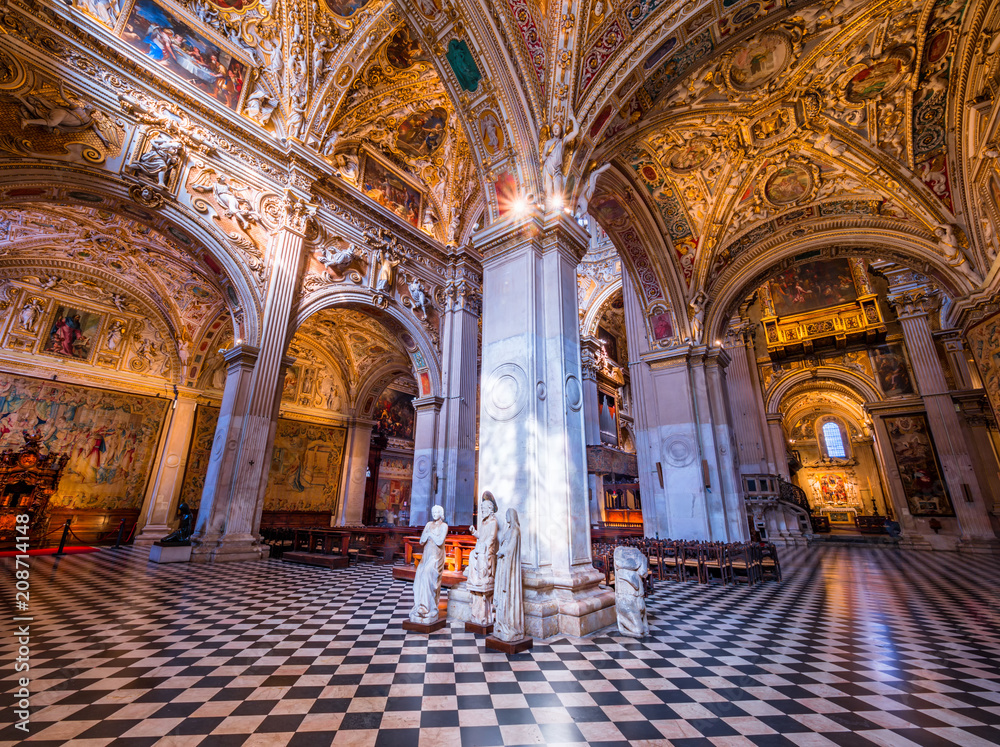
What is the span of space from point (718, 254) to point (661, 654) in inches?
392

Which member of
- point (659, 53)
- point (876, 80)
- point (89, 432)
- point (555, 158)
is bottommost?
point (89, 432)

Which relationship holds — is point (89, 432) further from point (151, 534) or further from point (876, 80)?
point (876, 80)

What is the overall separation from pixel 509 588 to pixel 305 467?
15174 mm

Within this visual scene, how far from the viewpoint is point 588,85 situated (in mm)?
6094

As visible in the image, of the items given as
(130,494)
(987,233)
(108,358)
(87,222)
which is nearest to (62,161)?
(87,222)

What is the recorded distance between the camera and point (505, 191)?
237 inches

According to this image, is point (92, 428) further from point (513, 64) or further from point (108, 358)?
point (513, 64)

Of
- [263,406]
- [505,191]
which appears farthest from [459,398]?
[505,191]

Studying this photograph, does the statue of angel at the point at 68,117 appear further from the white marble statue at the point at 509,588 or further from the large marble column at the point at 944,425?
the large marble column at the point at 944,425

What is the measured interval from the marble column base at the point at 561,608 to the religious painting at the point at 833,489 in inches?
1228

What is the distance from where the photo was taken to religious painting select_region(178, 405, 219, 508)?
524 inches

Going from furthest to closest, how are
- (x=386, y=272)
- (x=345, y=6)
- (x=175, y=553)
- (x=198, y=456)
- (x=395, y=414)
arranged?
(x=395, y=414)
(x=198, y=456)
(x=386, y=272)
(x=345, y=6)
(x=175, y=553)

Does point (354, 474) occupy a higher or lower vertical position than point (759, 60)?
lower

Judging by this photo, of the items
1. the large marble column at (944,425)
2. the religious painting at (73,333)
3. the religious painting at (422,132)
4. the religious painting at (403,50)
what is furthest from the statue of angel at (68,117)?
the large marble column at (944,425)
